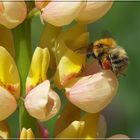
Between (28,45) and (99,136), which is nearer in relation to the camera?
(28,45)

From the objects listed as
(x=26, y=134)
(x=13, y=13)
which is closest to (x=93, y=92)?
(x=26, y=134)

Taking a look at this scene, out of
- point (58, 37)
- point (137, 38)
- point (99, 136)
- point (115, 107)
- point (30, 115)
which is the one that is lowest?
point (115, 107)

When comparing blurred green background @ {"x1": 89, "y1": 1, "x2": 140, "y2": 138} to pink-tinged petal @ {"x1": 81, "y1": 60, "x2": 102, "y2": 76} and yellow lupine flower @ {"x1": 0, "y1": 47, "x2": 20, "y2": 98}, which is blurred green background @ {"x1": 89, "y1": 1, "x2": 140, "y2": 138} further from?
yellow lupine flower @ {"x1": 0, "y1": 47, "x2": 20, "y2": 98}

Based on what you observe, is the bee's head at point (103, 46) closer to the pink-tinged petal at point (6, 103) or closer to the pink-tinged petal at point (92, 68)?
the pink-tinged petal at point (92, 68)

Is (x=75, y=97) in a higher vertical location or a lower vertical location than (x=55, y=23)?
lower

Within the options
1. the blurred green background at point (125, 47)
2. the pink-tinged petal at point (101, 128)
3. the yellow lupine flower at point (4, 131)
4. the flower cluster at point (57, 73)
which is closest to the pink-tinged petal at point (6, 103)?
the flower cluster at point (57, 73)

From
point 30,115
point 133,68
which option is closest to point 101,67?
point 30,115

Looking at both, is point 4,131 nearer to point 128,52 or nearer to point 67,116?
point 67,116

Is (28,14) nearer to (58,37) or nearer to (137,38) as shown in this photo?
(58,37)
